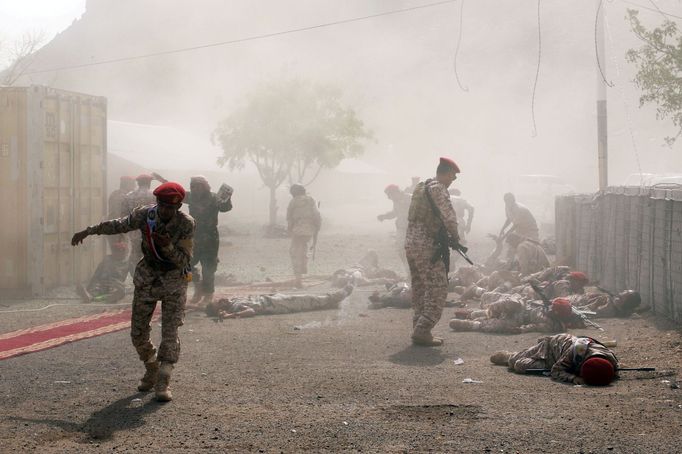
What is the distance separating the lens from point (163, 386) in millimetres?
5523

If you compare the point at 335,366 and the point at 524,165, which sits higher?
the point at 524,165

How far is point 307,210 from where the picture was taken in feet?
46.0

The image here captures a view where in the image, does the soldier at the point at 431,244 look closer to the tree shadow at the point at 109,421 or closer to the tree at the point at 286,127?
the tree shadow at the point at 109,421

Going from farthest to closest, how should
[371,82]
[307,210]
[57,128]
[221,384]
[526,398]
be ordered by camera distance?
[371,82] < [307,210] < [57,128] < [221,384] < [526,398]

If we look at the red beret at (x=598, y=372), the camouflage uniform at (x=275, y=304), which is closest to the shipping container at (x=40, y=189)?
the camouflage uniform at (x=275, y=304)

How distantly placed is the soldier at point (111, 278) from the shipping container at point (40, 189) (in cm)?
87

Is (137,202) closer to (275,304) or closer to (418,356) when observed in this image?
(275,304)

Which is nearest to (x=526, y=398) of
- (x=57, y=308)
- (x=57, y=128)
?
(x=57, y=308)

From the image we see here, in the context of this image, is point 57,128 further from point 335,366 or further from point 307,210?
point 335,366

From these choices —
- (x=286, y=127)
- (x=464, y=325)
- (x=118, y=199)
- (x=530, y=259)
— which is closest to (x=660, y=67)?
(x=286, y=127)

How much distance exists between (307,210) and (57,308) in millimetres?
4532

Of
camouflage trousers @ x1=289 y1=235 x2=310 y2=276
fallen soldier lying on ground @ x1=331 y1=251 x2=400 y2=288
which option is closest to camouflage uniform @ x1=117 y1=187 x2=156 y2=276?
camouflage trousers @ x1=289 y1=235 x2=310 y2=276

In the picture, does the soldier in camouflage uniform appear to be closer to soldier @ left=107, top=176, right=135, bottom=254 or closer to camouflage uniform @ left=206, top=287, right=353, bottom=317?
soldier @ left=107, top=176, right=135, bottom=254

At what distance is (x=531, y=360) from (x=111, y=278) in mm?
7408
